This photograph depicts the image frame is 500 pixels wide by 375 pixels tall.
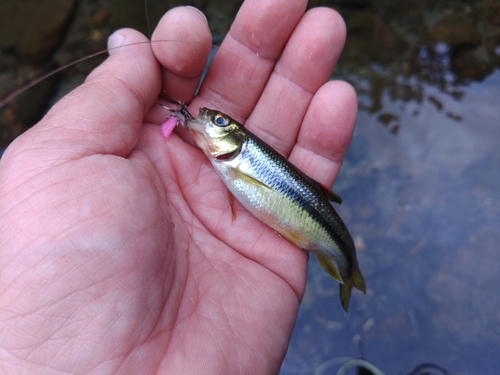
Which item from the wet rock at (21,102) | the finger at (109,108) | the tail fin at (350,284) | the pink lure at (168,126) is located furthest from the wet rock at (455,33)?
the wet rock at (21,102)

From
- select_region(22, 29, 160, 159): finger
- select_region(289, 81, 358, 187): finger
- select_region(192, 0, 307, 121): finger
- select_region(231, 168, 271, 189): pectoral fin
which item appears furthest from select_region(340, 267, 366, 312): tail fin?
select_region(22, 29, 160, 159): finger

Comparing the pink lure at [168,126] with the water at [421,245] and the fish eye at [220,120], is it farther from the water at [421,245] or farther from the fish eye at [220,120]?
the water at [421,245]

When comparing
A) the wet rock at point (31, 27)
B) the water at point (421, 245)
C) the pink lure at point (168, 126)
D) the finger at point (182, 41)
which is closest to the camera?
the finger at point (182, 41)

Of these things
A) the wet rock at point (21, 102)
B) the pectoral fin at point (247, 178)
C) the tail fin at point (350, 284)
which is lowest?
the wet rock at point (21, 102)

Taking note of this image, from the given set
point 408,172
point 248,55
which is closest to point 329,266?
point 248,55

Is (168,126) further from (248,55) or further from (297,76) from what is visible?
(297,76)

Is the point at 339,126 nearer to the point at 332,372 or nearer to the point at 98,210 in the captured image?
the point at 98,210
